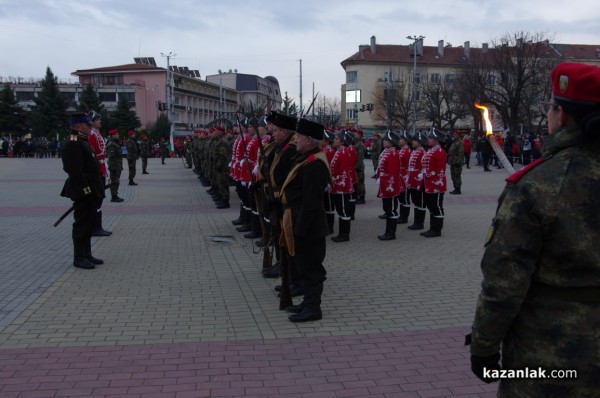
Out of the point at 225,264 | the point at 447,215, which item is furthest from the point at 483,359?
the point at 447,215

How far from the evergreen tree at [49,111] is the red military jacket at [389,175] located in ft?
206

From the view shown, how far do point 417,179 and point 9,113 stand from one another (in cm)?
6254

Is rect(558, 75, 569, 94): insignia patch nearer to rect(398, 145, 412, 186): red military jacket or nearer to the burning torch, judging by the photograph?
the burning torch

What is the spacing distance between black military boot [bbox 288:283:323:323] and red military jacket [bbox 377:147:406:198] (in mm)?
5262

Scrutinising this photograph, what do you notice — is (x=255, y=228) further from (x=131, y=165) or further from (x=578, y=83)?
(x=131, y=165)

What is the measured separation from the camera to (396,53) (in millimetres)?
89562

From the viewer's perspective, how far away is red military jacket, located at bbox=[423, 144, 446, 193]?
10836 millimetres

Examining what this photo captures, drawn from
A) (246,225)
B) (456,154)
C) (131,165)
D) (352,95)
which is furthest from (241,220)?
(352,95)

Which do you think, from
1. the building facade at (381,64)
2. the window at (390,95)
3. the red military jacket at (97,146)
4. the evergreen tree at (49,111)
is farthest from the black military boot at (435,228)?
the building facade at (381,64)

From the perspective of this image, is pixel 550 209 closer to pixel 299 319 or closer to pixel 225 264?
pixel 299 319

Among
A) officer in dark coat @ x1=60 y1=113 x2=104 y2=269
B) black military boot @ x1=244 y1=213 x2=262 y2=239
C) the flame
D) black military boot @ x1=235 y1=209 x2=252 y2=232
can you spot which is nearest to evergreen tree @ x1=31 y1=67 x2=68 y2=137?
black military boot @ x1=235 y1=209 x2=252 y2=232

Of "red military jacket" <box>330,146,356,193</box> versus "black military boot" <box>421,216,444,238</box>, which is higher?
"red military jacket" <box>330,146,356,193</box>

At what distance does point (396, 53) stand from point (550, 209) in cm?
9121

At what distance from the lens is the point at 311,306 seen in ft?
19.2
